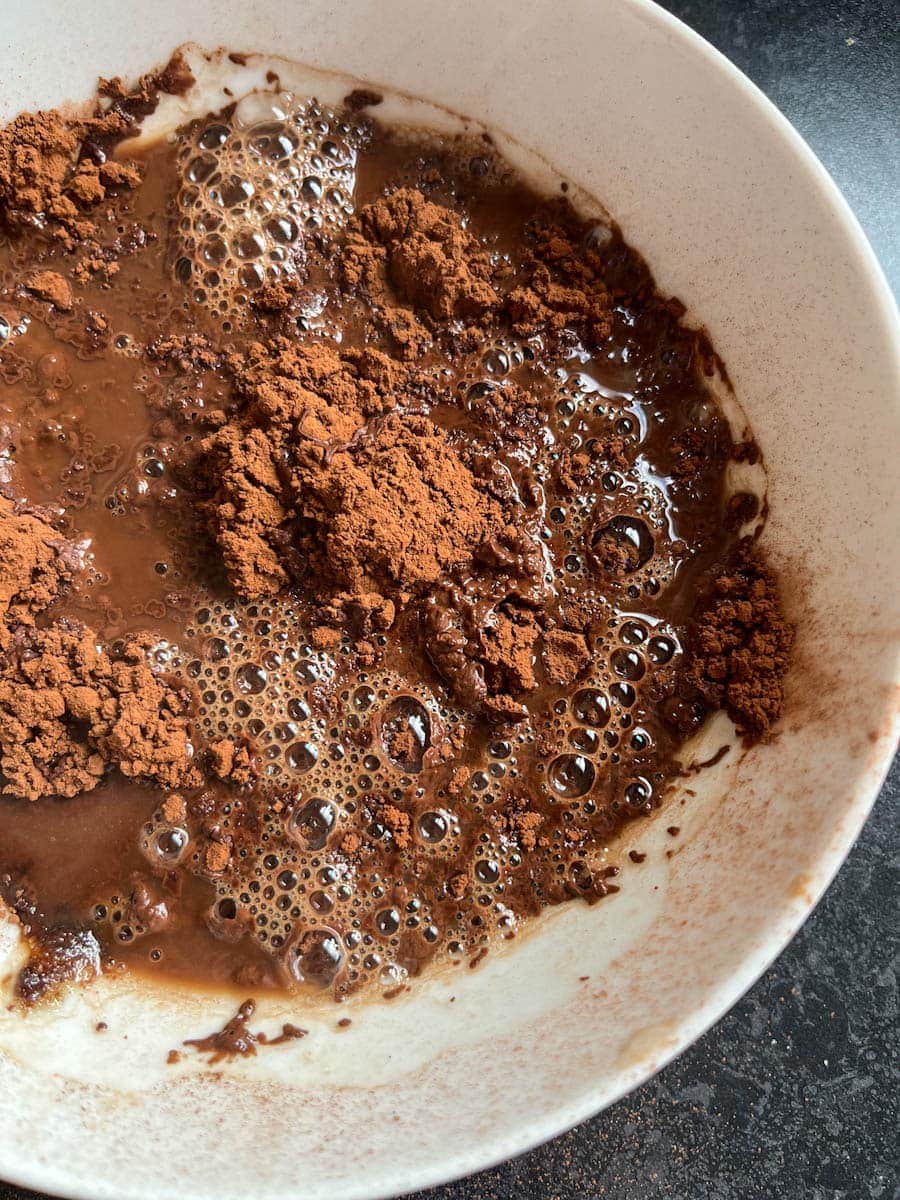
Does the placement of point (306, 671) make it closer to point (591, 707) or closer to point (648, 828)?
point (591, 707)

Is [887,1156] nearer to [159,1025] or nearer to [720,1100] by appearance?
[720,1100]

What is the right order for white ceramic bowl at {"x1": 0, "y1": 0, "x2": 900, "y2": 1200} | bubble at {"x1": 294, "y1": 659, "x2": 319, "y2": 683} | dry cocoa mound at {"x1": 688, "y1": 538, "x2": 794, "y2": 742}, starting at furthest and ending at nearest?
bubble at {"x1": 294, "y1": 659, "x2": 319, "y2": 683}
dry cocoa mound at {"x1": 688, "y1": 538, "x2": 794, "y2": 742}
white ceramic bowl at {"x1": 0, "y1": 0, "x2": 900, "y2": 1200}

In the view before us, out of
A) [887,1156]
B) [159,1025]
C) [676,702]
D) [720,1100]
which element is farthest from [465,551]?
[887,1156]

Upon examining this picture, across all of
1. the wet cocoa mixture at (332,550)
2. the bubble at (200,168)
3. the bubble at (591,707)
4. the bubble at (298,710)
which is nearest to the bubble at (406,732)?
the wet cocoa mixture at (332,550)

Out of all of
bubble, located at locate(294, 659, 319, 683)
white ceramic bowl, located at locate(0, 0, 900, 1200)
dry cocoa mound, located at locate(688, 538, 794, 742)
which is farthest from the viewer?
bubble, located at locate(294, 659, 319, 683)

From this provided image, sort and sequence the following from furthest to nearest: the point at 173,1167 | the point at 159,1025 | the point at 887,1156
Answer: the point at 887,1156, the point at 159,1025, the point at 173,1167

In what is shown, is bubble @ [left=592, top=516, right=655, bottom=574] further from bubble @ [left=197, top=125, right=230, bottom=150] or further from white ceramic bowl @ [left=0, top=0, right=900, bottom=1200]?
bubble @ [left=197, top=125, right=230, bottom=150]

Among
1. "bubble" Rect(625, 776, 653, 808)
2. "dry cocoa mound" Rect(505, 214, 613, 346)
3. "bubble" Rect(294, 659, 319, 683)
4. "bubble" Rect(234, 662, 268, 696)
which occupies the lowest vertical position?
"bubble" Rect(234, 662, 268, 696)

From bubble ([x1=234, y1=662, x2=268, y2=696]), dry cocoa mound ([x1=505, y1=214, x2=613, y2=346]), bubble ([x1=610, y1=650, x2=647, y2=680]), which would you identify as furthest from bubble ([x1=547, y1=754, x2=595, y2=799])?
dry cocoa mound ([x1=505, y1=214, x2=613, y2=346])
